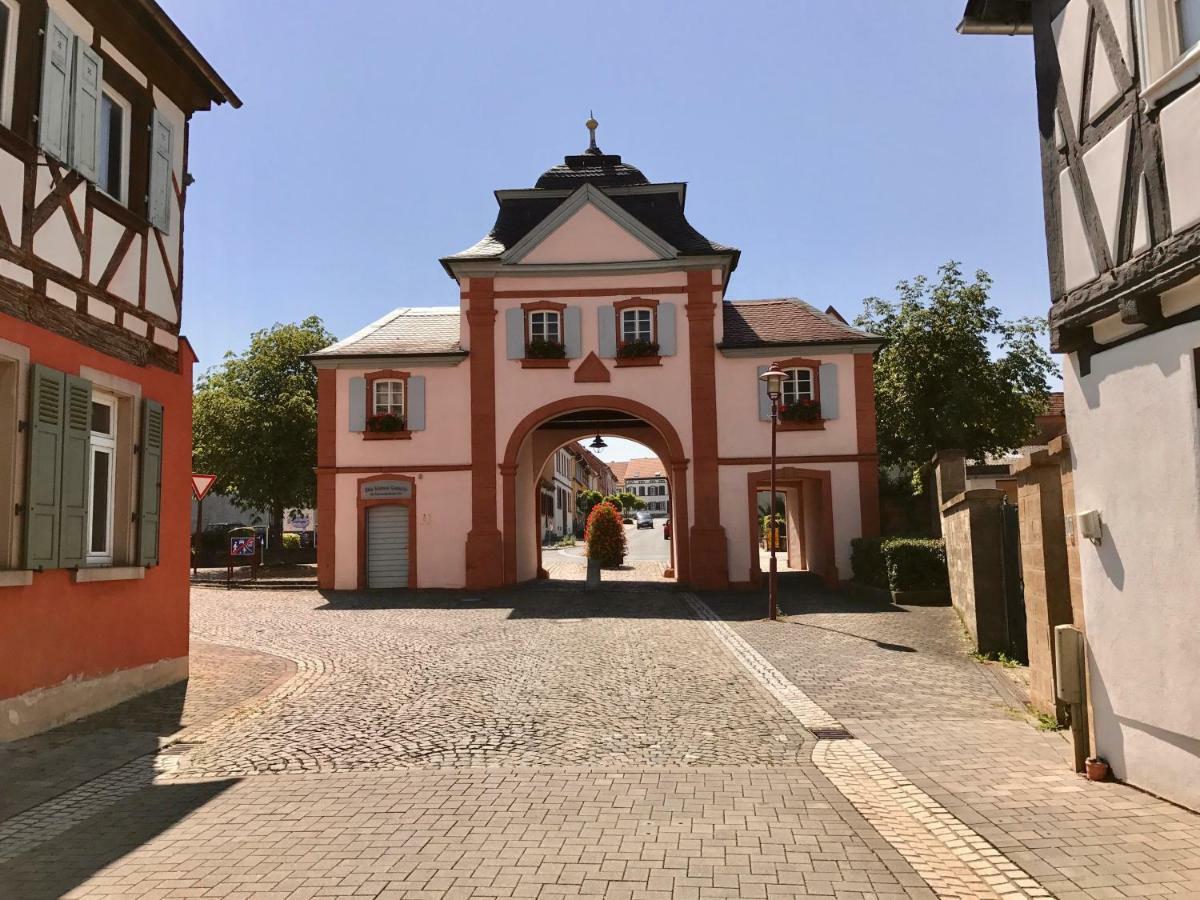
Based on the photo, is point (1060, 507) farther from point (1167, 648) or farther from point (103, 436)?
point (103, 436)

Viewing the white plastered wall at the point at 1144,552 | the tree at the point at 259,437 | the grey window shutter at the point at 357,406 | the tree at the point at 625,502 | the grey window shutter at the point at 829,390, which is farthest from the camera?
the tree at the point at 625,502

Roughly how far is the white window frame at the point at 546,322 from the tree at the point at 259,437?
12079 mm

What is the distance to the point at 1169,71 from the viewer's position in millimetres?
5793

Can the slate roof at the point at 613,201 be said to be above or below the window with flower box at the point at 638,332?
above

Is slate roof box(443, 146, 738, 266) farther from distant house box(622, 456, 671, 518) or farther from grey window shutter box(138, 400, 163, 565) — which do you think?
distant house box(622, 456, 671, 518)

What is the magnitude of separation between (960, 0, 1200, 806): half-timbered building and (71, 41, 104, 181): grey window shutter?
27.3ft

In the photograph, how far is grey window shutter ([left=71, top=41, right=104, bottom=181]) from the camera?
8.94m

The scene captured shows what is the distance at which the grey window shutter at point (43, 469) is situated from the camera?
808cm

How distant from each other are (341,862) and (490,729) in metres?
3.32

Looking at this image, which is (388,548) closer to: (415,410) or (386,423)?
(386,423)

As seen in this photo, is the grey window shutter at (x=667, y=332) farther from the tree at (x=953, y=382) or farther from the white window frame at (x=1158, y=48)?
the white window frame at (x=1158, y=48)

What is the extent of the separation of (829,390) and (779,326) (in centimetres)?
237

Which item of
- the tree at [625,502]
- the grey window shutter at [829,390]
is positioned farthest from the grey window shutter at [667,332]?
the tree at [625,502]

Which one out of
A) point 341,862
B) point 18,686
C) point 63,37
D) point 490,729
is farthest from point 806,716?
point 63,37
